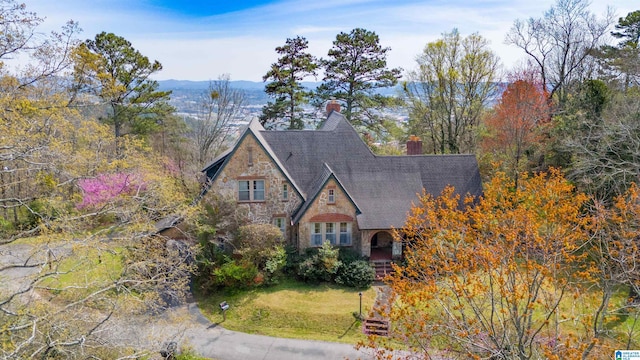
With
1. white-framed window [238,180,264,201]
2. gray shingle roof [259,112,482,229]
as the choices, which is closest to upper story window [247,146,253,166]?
white-framed window [238,180,264,201]

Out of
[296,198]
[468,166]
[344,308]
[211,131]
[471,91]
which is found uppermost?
[471,91]

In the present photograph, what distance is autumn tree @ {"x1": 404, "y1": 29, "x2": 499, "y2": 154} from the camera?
3516 centimetres

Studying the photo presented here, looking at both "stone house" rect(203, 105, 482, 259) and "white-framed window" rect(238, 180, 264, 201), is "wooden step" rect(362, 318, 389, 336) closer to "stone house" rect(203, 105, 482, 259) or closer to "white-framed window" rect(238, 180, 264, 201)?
"stone house" rect(203, 105, 482, 259)

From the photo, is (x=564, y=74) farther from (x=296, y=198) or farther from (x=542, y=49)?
(x=296, y=198)

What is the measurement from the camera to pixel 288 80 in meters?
39.6

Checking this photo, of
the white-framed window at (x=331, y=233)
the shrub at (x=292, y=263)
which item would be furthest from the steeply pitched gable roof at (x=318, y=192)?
the shrub at (x=292, y=263)

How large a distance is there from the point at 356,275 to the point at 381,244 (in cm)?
452

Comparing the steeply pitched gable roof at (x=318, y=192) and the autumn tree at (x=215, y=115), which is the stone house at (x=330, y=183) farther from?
the autumn tree at (x=215, y=115)

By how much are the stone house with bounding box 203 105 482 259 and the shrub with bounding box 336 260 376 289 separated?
187 centimetres

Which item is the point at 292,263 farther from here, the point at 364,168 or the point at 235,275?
the point at 364,168

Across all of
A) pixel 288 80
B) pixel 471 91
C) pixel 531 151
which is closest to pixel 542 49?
pixel 471 91

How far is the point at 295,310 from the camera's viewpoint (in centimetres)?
2030

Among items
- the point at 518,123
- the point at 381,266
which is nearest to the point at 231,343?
the point at 381,266

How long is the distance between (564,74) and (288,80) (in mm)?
24912
